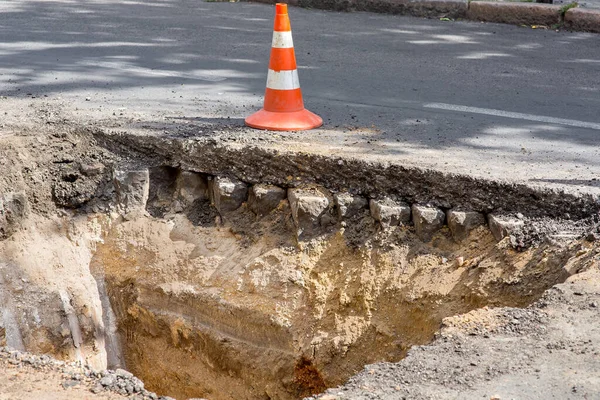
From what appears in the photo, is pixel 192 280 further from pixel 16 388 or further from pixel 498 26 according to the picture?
pixel 498 26

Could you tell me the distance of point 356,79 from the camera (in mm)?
6375

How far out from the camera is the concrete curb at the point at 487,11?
8.27m

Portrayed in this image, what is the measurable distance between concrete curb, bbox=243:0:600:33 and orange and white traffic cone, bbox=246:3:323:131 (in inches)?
177

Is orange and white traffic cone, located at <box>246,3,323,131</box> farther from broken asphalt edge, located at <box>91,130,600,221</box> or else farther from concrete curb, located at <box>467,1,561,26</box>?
concrete curb, located at <box>467,1,561,26</box>

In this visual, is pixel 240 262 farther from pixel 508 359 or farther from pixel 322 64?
pixel 322 64

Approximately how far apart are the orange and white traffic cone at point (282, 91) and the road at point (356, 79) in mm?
159

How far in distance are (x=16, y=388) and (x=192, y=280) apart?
155 centimetres

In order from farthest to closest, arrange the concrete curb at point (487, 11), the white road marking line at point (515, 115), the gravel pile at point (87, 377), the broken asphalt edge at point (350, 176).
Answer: the concrete curb at point (487, 11) < the white road marking line at point (515, 115) < the broken asphalt edge at point (350, 176) < the gravel pile at point (87, 377)

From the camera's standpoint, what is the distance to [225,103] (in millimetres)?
5645

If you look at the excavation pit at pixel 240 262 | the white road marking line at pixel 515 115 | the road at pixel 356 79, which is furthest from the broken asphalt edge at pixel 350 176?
the white road marking line at pixel 515 115

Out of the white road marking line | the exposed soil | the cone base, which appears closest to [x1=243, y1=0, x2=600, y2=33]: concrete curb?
the white road marking line

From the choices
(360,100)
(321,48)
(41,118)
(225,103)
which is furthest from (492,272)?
(321,48)

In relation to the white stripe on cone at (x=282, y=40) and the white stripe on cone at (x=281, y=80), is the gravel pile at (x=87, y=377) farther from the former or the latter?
the white stripe on cone at (x=282, y=40)

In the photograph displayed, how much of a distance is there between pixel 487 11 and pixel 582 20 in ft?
3.51
